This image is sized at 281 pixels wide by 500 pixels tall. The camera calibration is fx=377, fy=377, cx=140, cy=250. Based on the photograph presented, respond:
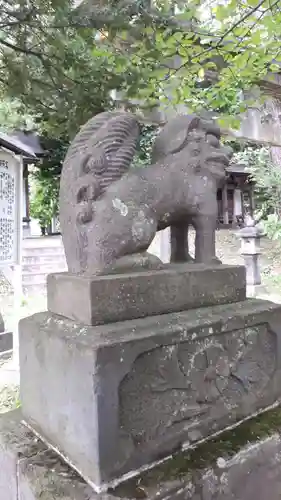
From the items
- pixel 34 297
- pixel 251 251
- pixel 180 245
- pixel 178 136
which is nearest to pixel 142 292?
pixel 180 245

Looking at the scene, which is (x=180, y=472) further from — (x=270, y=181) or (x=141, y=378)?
(x=270, y=181)

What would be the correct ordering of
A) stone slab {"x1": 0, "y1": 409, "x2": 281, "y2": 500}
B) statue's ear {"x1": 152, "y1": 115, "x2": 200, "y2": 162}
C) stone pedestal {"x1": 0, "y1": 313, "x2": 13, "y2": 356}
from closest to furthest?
stone slab {"x1": 0, "y1": 409, "x2": 281, "y2": 500} → statue's ear {"x1": 152, "y1": 115, "x2": 200, "y2": 162} → stone pedestal {"x1": 0, "y1": 313, "x2": 13, "y2": 356}

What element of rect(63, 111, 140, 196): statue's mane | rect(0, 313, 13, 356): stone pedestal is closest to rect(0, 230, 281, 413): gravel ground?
rect(0, 313, 13, 356): stone pedestal

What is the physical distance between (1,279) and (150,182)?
721cm

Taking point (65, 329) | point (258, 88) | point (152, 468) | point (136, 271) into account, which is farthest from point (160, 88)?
point (152, 468)

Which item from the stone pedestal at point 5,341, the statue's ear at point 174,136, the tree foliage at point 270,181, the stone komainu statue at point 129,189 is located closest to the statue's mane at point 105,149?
the stone komainu statue at point 129,189

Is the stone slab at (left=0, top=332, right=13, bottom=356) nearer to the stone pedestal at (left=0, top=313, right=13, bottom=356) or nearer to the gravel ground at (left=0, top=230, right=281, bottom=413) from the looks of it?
the stone pedestal at (left=0, top=313, right=13, bottom=356)

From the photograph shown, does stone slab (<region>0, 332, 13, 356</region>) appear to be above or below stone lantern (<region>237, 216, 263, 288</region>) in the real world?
below

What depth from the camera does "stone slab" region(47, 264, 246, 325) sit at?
0.98 meters

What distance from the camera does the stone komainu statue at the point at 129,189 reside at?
107cm

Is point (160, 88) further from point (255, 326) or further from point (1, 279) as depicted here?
point (1, 279)

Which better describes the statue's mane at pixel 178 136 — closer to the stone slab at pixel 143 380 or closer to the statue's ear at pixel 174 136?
the statue's ear at pixel 174 136

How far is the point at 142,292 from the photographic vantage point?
41.6 inches

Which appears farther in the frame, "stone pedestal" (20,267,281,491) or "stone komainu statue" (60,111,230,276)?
"stone komainu statue" (60,111,230,276)
